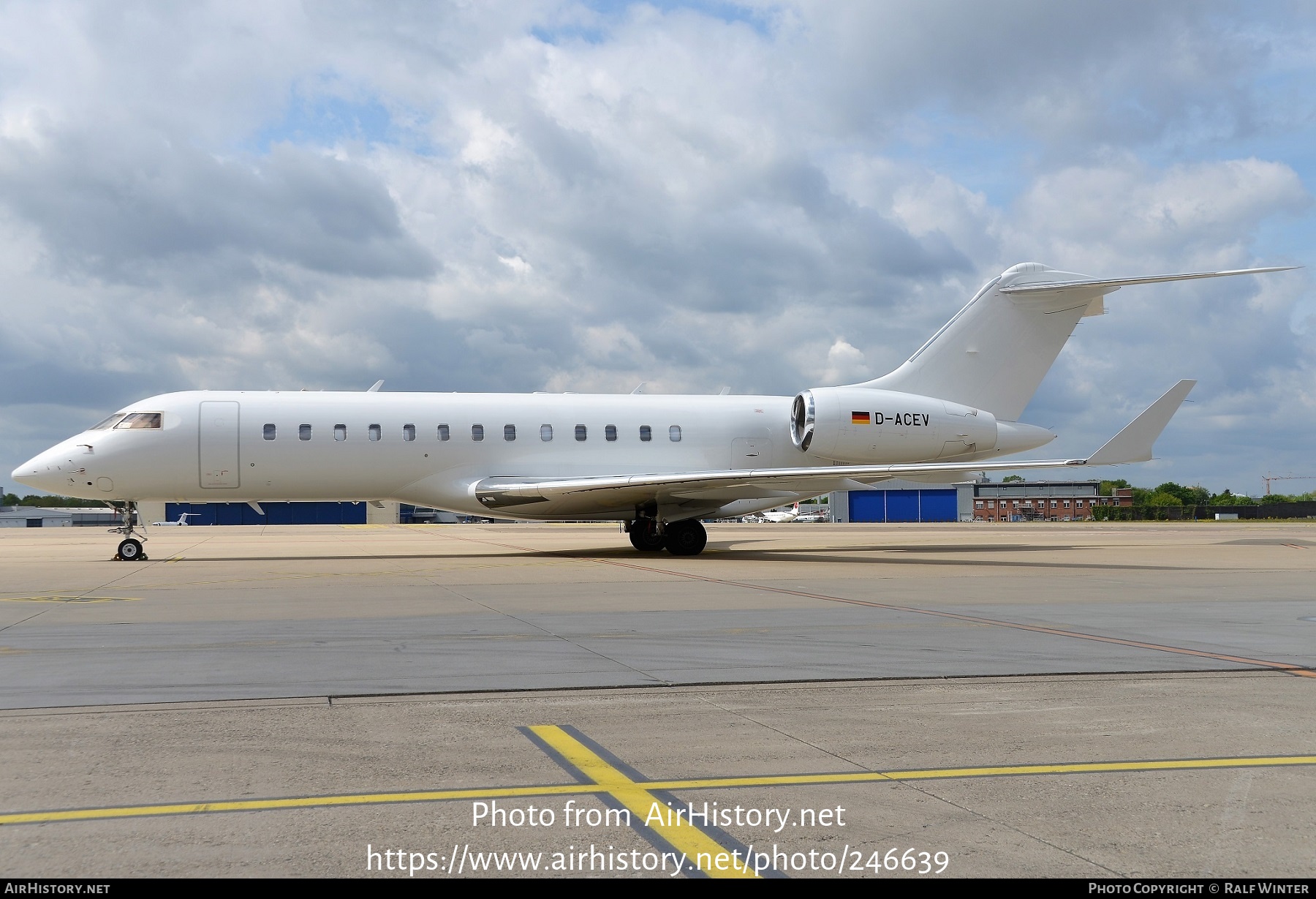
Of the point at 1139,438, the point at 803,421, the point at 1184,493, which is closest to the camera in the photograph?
the point at 1139,438

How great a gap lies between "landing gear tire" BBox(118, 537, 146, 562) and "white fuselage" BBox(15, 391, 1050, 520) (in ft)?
3.35

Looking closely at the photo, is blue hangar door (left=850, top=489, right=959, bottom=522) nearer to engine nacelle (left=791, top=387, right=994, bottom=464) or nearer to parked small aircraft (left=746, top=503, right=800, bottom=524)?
parked small aircraft (left=746, top=503, right=800, bottom=524)

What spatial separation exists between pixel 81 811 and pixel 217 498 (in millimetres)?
20558

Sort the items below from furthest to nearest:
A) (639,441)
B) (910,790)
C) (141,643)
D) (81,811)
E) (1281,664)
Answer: (639,441)
(141,643)
(1281,664)
(910,790)
(81,811)

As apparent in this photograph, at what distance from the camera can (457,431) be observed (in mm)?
24281

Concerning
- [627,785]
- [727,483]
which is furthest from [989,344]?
[627,785]

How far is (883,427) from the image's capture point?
2572cm

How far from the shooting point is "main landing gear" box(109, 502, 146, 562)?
23.3m

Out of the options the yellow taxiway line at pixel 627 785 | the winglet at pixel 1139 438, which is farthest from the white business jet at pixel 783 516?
the yellow taxiway line at pixel 627 785

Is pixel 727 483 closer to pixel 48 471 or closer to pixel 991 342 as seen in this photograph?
pixel 991 342

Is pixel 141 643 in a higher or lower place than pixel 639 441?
lower

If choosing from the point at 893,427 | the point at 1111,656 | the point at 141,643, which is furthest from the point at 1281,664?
the point at 893,427

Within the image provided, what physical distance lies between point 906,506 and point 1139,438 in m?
56.3
